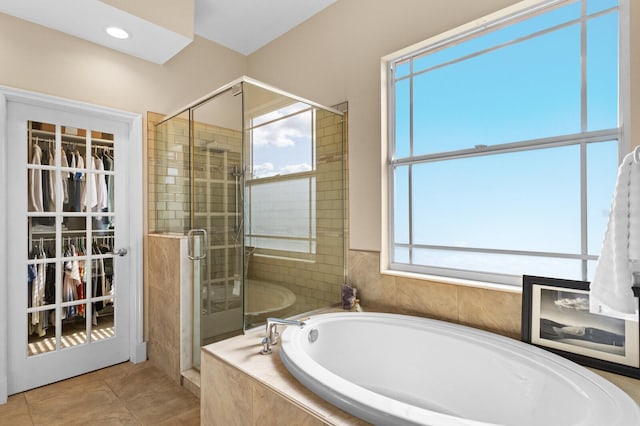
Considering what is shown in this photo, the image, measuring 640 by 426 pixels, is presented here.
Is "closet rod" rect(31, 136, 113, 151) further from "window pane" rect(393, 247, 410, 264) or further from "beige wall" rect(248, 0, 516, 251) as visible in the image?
"window pane" rect(393, 247, 410, 264)

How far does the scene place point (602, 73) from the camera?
161 centimetres

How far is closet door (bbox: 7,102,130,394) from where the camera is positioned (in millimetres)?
2363

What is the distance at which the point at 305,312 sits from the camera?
7.66 ft

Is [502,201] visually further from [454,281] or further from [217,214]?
[217,214]

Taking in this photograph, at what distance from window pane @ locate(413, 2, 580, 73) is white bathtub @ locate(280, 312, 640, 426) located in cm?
160

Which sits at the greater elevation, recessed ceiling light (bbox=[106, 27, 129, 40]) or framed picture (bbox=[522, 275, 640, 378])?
recessed ceiling light (bbox=[106, 27, 129, 40])

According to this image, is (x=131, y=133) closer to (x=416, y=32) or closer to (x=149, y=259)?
(x=149, y=259)

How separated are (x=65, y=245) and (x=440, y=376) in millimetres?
2715

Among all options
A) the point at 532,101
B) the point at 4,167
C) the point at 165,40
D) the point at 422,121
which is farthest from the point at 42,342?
the point at 532,101

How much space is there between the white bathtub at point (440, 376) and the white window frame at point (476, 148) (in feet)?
1.17

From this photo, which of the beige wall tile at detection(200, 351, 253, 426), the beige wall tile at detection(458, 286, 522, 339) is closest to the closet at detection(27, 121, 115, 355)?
the beige wall tile at detection(200, 351, 253, 426)

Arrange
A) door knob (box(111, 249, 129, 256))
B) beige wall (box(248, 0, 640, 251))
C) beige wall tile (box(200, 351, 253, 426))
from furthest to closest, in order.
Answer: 1. door knob (box(111, 249, 129, 256))
2. beige wall (box(248, 0, 640, 251))
3. beige wall tile (box(200, 351, 253, 426))

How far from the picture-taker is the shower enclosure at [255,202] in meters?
2.04

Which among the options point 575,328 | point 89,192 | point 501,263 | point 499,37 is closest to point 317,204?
point 501,263
